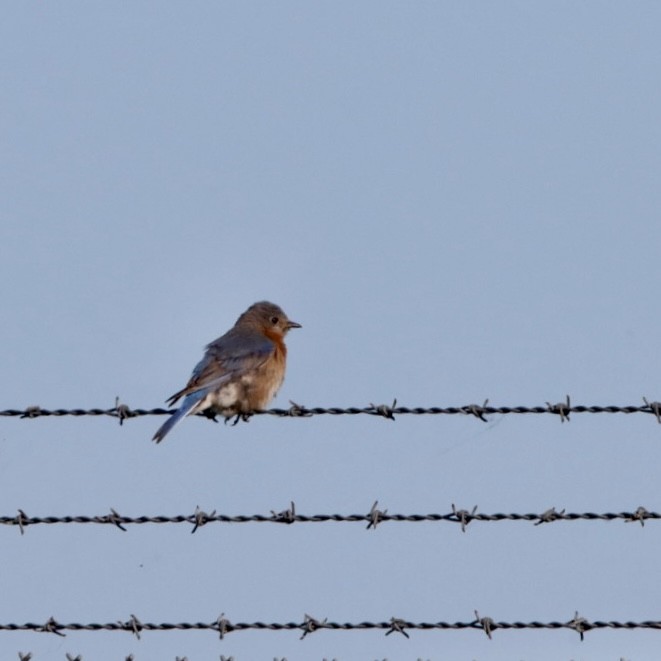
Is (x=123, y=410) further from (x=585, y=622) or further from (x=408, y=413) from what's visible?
(x=585, y=622)

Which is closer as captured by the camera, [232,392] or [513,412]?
[513,412]

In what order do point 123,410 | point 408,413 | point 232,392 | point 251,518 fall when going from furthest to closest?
Result: 1. point 232,392
2. point 123,410
3. point 408,413
4. point 251,518

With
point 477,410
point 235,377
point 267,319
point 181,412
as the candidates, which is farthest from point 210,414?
point 477,410

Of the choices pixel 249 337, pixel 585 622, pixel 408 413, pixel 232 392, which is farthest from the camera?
pixel 249 337

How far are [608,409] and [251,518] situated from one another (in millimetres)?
1581

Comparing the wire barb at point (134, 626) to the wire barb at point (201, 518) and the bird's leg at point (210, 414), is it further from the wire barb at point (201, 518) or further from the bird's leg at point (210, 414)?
the bird's leg at point (210, 414)

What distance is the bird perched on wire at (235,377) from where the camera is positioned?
360 inches

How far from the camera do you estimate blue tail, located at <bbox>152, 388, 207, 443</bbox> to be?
848 centimetres

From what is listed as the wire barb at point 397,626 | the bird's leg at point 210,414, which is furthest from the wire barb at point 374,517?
the bird's leg at point 210,414

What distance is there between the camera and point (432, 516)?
5.65m

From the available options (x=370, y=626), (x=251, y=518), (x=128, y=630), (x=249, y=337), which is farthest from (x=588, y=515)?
(x=249, y=337)

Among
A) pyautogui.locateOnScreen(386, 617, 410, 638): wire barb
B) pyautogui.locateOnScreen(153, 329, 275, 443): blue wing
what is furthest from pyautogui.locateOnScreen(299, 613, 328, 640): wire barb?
pyautogui.locateOnScreen(153, 329, 275, 443): blue wing

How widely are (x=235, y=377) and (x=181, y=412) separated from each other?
3.17 ft

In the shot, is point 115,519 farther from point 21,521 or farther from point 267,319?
point 267,319
